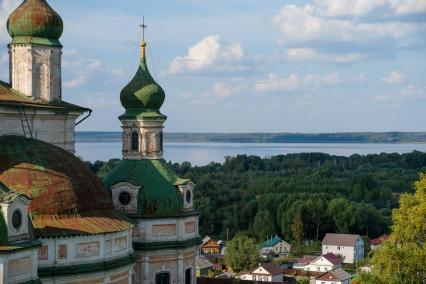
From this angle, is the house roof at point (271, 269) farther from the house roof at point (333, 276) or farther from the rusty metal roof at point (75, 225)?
the rusty metal roof at point (75, 225)

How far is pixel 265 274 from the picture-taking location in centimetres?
5300

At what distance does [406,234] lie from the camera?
20000 mm

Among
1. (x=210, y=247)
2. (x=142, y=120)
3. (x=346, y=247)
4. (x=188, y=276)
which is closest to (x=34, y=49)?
(x=142, y=120)

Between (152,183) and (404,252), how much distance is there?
9465 millimetres

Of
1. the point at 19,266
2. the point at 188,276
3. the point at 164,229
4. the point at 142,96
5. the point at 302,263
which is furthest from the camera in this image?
the point at 302,263

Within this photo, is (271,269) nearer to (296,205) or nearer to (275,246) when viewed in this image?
(275,246)

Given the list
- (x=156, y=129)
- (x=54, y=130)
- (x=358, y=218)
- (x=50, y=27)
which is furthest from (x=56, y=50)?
(x=358, y=218)

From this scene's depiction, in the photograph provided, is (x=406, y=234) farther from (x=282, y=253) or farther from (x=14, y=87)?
(x=282, y=253)

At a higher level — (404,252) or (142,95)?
(142,95)

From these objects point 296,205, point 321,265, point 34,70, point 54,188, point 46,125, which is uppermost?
point 34,70

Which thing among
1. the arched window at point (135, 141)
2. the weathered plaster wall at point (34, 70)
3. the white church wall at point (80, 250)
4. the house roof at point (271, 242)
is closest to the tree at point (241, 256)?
the house roof at point (271, 242)

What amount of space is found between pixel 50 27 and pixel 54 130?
135 inches

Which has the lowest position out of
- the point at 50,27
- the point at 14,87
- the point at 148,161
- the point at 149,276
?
the point at 149,276

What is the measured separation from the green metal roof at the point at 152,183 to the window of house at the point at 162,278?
6.86 ft
